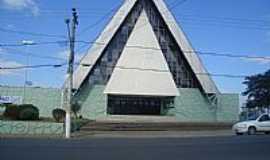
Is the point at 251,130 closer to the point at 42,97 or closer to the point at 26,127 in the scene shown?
the point at 26,127

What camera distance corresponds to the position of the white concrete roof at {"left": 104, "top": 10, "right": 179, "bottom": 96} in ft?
193

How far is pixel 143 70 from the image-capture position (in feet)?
195

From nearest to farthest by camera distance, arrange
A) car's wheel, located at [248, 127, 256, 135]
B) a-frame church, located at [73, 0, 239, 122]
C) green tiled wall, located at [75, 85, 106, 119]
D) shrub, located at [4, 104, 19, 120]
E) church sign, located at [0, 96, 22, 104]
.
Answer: car's wheel, located at [248, 127, 256, 135], shrub, located at [4, 104, 19, 120], church sign, located at [0, 96, 22, 104], green tiled wall, located at [75, 85, 106, 119], a-frame church, located at [73, 0, 239, 122]

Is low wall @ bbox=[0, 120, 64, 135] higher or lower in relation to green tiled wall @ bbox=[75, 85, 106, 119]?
lower

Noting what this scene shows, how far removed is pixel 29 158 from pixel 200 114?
47.9 metres

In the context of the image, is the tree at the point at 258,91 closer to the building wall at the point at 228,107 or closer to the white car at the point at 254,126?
the building wall at the point at 228,107

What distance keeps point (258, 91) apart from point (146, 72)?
83.8 feet

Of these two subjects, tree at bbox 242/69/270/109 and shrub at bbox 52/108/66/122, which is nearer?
shrub at bbox 52/108/66/122

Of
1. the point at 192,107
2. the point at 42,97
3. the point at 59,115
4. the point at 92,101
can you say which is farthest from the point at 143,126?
the point at 192,107

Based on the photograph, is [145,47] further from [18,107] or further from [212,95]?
[18,107]

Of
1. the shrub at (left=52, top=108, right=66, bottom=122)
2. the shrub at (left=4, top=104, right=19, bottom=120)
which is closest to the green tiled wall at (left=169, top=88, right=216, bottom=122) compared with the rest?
Result: the shrub at (left=52, top=108, right=66, bottom=122)

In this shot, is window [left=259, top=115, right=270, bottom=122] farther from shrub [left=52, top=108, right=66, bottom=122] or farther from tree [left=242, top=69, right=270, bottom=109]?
tree [left=242, top=69, right=270, bottom=109]

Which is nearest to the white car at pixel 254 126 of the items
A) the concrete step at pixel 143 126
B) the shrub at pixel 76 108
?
the concrete step at pixel 143 126

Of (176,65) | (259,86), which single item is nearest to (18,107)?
(176,65)
